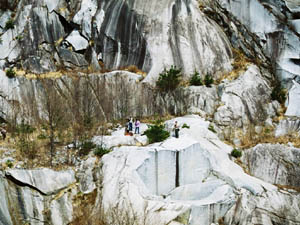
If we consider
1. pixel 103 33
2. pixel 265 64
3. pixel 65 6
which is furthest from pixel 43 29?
pixel 265 64

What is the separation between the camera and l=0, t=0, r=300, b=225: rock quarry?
13.4 m

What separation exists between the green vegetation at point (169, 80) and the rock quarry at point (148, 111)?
0.47 metres

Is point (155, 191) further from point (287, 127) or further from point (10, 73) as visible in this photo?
point (10, 73)

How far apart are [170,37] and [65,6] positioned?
12.1 metres

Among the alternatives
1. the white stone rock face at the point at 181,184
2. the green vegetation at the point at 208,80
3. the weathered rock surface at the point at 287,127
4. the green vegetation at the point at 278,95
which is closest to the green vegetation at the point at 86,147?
the white stone rock face at the point at 181,184

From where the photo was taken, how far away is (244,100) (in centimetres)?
2294

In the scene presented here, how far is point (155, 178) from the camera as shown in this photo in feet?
48.4

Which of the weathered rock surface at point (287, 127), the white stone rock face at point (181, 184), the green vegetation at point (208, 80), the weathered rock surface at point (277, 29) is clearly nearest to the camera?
the white stone rock face at point (181, 184)

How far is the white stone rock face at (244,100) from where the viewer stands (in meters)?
21.9

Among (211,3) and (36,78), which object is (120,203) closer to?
(36,78)

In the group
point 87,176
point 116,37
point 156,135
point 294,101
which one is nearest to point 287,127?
point 294,101

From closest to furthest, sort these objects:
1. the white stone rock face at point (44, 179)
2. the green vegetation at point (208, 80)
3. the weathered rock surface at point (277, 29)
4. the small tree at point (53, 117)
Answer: the white stone rock face at point (44, 179) → the small tree at point (53, 117) → the green vegetation at point (208, 80) → the weathered rock surface at point (277, 29)

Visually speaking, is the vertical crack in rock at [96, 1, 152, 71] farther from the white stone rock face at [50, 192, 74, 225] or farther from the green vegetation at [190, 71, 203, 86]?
the white stone rock face at [50, 192, 74, 225]

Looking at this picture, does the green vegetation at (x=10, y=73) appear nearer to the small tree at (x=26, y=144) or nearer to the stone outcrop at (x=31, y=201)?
the small tree at (x=26, y=144)
